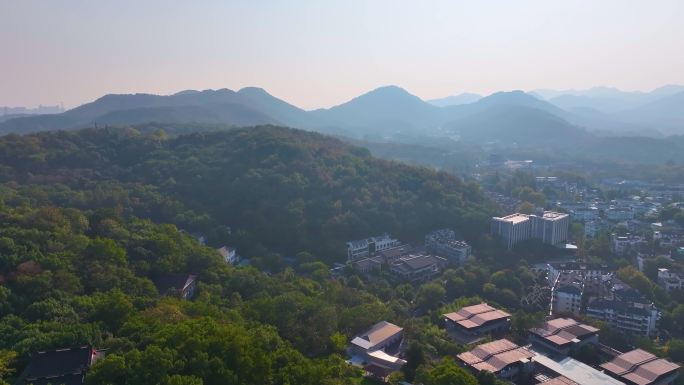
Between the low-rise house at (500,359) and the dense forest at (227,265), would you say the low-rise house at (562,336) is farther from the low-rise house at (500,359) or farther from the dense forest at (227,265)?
the low-rise house at (500,359)

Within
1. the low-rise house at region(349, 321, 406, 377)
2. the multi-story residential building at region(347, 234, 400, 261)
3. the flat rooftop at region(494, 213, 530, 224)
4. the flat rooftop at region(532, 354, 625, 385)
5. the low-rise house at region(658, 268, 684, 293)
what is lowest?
the low-rise house at region(658, 268, 684, 293)

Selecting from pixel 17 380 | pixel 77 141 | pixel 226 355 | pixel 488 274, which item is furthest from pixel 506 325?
pixel 77 141

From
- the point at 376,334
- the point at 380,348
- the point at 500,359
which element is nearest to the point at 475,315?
the point at 500,359

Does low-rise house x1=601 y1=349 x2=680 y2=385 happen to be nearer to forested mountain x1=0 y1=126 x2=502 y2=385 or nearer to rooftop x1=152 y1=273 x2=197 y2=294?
forested mountain x1=0 y1=126 x2=502 y2=385

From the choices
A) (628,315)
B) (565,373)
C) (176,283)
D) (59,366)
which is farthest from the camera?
(628,315)


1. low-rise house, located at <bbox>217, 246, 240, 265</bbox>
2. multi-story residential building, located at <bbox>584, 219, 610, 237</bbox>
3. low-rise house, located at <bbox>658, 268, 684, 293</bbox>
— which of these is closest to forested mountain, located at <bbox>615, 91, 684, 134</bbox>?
multi-story residential building, located at <bbox>584, 219, 610, 237</bbox>

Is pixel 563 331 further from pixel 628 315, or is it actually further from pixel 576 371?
pixel 628 315

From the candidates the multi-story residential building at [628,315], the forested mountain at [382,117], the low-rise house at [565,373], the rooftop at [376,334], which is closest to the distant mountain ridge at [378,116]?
the forested mountain at [382,117]

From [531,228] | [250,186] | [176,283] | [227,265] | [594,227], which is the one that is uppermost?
[250,186]
